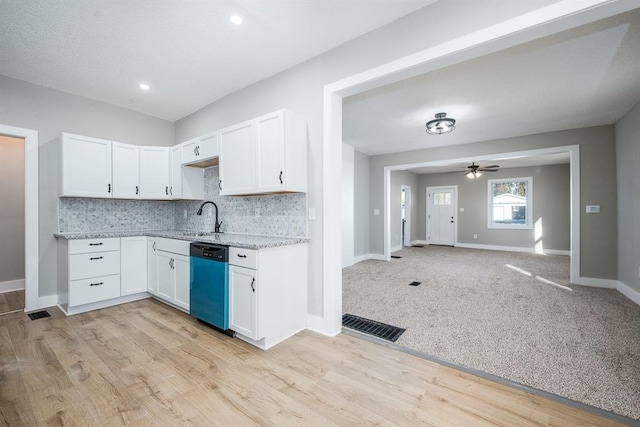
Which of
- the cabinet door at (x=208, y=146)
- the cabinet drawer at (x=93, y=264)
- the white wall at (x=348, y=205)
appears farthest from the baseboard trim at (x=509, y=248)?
the cabinet drawer at (x=93, y=264)

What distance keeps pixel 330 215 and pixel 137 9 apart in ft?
7.47

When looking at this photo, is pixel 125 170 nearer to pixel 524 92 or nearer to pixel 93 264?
pixel 93 264

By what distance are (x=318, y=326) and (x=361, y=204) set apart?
4.19 meters

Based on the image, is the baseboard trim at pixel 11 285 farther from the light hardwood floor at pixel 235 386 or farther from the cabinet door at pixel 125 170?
the cabinet door at pixel 125 170

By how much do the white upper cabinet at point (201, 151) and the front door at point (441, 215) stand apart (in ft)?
26.7

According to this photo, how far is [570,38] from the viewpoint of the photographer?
2305mm

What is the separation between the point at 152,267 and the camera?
137 inches

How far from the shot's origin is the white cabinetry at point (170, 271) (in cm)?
295

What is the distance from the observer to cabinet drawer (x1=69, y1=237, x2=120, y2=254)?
305 cm

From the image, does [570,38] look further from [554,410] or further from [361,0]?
[554,410]

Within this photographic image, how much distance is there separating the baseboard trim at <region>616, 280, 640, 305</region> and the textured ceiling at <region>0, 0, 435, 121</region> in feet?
15.3

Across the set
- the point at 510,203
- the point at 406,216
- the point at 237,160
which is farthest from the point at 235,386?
the point at 510,203

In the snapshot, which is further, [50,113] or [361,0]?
[50,113]

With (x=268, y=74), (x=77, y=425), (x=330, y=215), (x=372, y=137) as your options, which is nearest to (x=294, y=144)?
(x=330, y=215)
